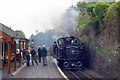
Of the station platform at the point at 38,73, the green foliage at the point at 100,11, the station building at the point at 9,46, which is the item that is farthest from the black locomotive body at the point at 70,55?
the station platform at the point at 38,73

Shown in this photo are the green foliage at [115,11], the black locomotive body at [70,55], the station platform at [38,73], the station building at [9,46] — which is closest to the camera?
the station building at [9,46]

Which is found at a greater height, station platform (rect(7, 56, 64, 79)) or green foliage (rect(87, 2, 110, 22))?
green foliage (rect(87, 2, 110, 22))

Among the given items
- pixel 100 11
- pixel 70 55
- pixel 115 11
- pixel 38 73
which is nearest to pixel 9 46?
pixel 38 73

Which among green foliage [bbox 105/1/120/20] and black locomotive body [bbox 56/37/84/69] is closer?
green foliage [bbox 105/1/120/20]

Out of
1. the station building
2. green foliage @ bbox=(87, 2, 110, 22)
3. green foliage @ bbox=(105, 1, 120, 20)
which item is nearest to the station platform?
the station building

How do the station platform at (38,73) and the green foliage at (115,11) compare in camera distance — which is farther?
the green foliage at (115,11)

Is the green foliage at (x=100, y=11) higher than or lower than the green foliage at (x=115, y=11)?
higher

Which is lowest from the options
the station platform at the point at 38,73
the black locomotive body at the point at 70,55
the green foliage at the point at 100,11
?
the station platform at the point at 38,73

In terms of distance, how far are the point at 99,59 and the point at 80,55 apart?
247 cm

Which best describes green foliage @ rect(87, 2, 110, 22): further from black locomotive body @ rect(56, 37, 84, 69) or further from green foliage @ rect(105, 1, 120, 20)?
black locomotive body @ rect(56, 37, 84, 69)

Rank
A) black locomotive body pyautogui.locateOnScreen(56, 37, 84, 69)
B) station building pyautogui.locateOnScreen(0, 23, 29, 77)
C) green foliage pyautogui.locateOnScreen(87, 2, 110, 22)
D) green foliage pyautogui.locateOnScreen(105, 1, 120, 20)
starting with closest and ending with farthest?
1. station building pyautogui.locateOnScreen(0, 23, 29, 77)
2. green foliage pyautogui.locateOnScreen(105, 1, 120, 20)
3. green foliage pyautogui.locateOnScreen(87, 2, 110, 22)
4. black locomotive body pyautogui.locateOnScreen(56, 37, 84, 69)

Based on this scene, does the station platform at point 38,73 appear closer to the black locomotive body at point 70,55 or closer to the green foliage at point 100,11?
the black locomotive body at point 70,55

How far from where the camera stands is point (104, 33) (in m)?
17.5

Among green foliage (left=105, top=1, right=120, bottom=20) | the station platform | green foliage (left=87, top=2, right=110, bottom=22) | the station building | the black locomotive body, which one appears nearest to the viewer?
the station building
